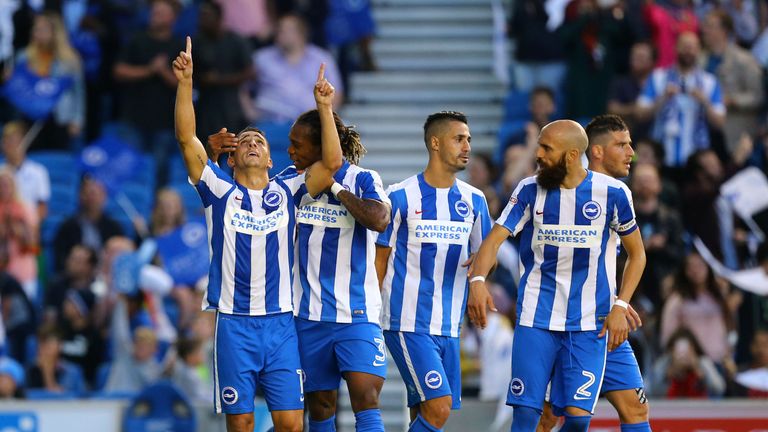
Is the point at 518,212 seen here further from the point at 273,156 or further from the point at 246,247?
the point at 273,156

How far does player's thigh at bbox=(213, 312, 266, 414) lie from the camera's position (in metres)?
9.49

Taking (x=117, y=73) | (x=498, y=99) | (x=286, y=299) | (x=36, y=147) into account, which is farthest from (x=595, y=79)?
(x=286, y=299)

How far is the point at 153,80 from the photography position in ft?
55.6

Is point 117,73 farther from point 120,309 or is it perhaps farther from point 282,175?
point 282,175

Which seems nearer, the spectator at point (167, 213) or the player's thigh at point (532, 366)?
the player's thigh at point (532, 366)

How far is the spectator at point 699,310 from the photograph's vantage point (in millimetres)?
14023

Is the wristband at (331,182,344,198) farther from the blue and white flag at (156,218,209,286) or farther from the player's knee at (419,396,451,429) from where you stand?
the blue and white flag at (156,218,209,286)

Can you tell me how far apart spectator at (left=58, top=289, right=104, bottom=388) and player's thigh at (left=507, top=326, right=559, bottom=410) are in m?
6.53

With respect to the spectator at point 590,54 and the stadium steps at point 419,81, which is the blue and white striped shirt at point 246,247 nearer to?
the stadium steps at point 419,81

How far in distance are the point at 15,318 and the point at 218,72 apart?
350 cm

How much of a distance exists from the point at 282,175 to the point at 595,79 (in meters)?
7.07

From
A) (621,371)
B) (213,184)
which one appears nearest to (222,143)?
(213,184)

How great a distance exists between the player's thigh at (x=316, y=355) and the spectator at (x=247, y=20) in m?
8.22

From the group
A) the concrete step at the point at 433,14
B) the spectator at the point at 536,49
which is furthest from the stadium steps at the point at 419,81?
the spectator at the point at 536,49
